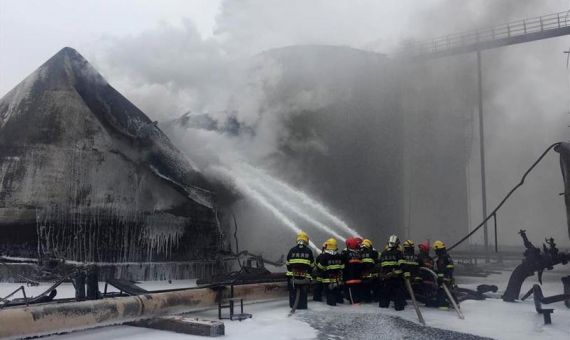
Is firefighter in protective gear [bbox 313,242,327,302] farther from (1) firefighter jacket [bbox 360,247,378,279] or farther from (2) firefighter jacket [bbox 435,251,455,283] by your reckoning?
(2) firefighter jacket [bbox 435,251,455,283]

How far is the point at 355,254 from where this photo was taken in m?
9.96

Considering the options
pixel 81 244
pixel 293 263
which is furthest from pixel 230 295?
pixel 81 244

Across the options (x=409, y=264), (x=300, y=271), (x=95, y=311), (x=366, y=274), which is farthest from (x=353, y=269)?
(x=95, y=311)

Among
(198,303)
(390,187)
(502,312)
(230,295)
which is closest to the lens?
(198,303)

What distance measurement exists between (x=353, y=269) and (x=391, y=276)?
3.37 ft

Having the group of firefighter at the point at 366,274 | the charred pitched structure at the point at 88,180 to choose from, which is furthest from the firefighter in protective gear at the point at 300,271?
the charred pitched structure at the point at 88,180

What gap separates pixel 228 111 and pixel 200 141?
1.66m

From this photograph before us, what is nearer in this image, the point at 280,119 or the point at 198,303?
the point at 198,303

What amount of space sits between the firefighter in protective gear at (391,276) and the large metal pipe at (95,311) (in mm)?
3462

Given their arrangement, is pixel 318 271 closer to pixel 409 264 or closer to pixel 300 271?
pixel 300 271

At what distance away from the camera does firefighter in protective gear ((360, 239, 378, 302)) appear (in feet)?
32.7

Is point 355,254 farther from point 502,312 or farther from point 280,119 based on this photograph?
point 280,119

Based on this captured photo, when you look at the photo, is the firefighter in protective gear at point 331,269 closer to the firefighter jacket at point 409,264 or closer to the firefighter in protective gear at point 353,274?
the firefighter in protective gear at point 353,274

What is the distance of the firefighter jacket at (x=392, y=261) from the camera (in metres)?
9.14
